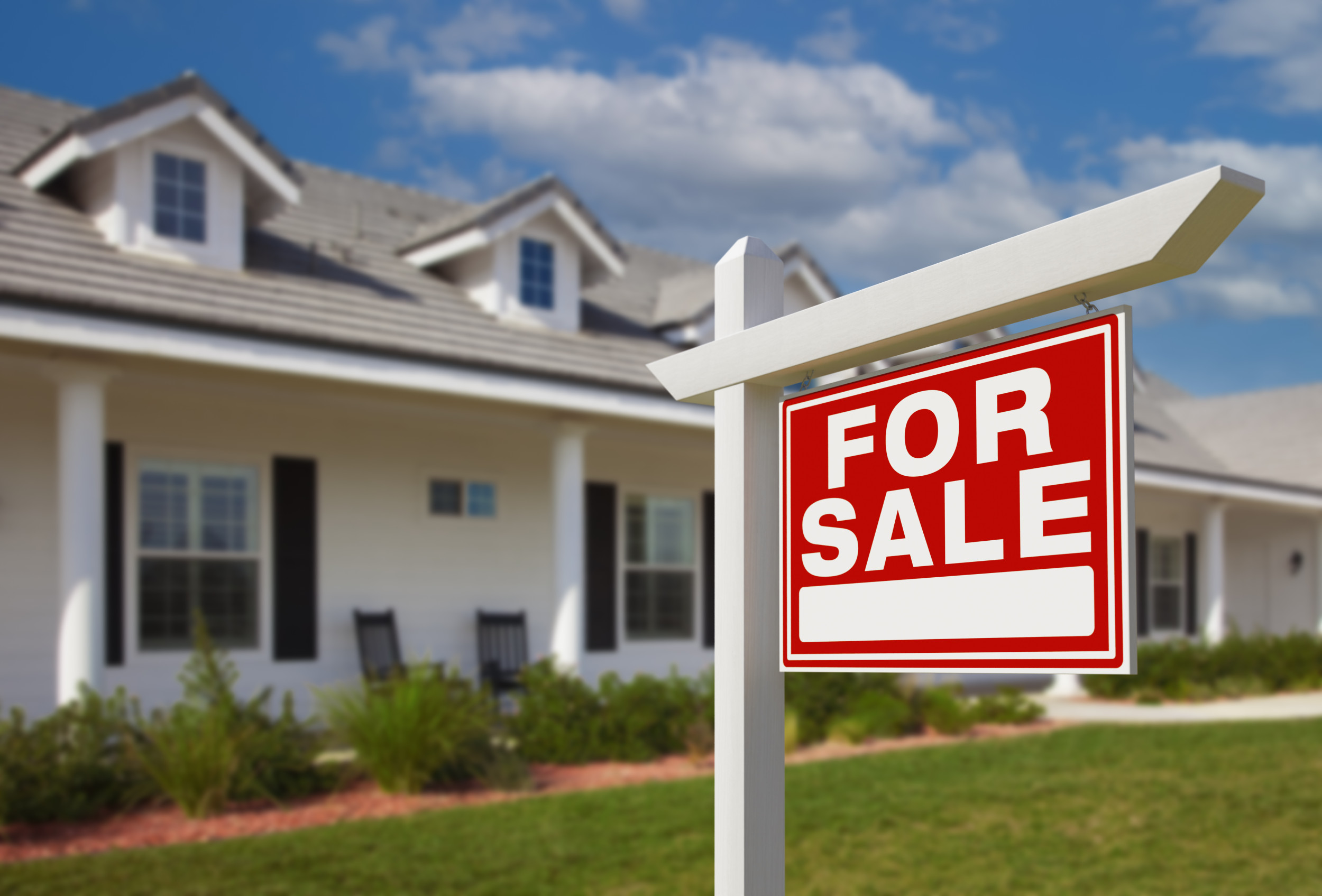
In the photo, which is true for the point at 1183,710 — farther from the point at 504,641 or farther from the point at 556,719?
the point at 556,719

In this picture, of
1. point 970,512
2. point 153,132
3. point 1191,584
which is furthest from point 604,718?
point 1191,584

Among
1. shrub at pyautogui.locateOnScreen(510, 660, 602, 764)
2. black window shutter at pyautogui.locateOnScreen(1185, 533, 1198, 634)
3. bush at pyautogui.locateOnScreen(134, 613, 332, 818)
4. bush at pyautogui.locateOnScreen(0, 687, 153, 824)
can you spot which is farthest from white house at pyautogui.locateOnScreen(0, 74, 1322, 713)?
black window shutter at pyautogui.locateOnScreen(1185, 533, 1198, 634)

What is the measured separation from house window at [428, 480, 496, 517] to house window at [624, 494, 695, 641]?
166 cm

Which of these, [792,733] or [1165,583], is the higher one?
[1165,583]

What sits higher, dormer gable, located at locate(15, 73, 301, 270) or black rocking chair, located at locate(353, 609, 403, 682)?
dormer gable, located at locate(15, 73, 301, 270)

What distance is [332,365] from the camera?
878 centimetres

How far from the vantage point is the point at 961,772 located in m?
8.26

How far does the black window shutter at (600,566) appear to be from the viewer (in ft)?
38.8

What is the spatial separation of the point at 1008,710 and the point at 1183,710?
124 inches

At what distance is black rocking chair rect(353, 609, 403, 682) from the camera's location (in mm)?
10227

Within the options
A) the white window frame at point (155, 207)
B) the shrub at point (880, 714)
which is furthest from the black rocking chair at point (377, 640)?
the shrub at point (880, 714)

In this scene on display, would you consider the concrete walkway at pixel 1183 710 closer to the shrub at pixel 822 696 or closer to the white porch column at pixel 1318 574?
the shrub at pixel 822 696

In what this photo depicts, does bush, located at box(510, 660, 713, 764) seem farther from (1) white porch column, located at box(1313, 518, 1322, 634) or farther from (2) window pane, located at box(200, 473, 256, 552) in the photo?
(1) white porch column, located at box(1313, 518, 1322, 634)

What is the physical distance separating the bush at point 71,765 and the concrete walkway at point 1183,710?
9.03 m
